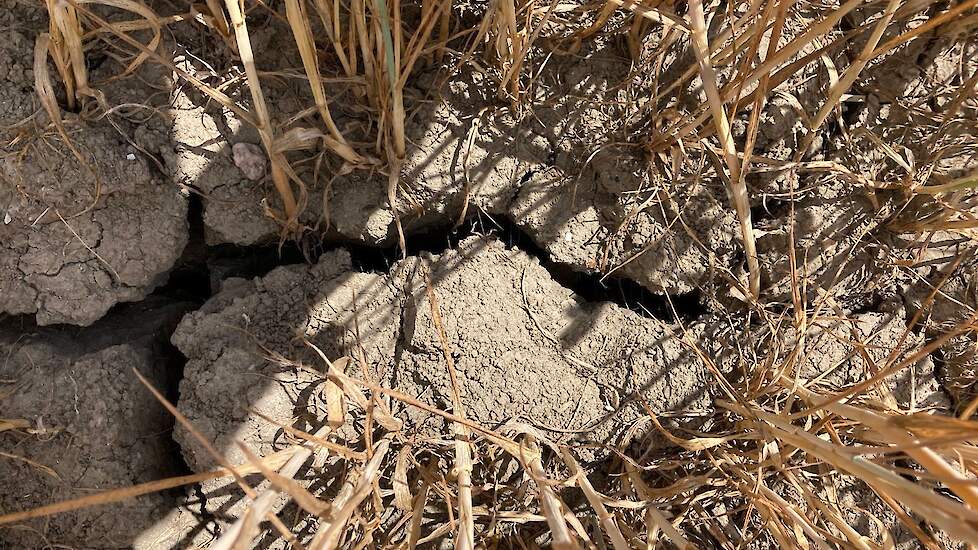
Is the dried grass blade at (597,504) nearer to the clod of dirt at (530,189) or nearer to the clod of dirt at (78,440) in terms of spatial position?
the clod of dirt at (530,189)

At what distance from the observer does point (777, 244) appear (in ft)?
5.53

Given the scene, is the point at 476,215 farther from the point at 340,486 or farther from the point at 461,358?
the point at 340,486

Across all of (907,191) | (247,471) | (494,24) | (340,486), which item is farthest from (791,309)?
(247,471)

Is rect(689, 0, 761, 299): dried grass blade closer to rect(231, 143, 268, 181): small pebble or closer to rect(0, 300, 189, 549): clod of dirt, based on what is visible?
rect(231, 143, 268, 181): small pebble

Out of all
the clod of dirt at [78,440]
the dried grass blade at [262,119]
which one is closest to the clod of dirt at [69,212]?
the clod of dirt at [78,440]

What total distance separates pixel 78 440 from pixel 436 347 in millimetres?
810

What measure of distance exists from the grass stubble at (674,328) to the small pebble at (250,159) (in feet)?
0.20

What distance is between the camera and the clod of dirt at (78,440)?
1.51 m

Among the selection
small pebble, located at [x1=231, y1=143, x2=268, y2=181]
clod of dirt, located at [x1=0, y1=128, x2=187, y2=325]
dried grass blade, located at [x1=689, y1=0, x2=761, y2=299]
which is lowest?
clod of dirt, located at [x1=0, y1=128, x2=187, y2=325]

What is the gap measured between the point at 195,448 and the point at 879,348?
1.63m

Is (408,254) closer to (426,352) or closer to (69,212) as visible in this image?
(426,352)

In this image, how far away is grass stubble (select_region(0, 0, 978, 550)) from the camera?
1.40 meters

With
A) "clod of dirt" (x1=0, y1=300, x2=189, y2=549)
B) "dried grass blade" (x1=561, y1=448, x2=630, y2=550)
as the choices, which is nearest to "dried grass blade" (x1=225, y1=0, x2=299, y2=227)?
"clod of dirt" (x1=0, y1=300, x2=189, y2=549)

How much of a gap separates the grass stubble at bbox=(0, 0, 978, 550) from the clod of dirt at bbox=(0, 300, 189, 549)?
0.07m
